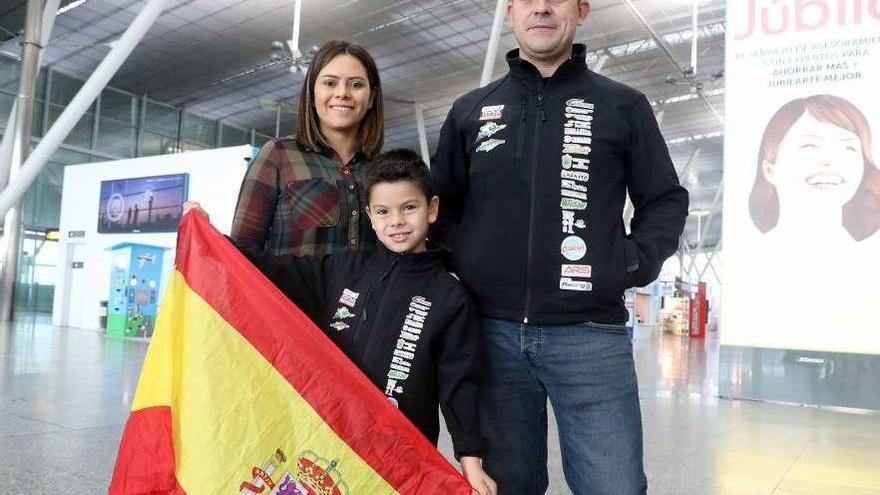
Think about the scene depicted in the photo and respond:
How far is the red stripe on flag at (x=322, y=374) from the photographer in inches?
72.7

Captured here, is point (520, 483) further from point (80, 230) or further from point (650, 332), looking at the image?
point (650, 332)

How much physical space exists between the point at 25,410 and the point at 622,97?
4.89m

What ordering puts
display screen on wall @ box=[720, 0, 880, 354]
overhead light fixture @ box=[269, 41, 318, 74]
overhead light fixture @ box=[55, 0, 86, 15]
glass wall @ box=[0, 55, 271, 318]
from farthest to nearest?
glass wall @ box=[0, 55, 271, 318]
overhead light fixture @ box=[269, 41, 318, 74]
overhead light fixture @ box=[55, 0, 86, 15]
display screen on wall @ box=[720, 0, 880, 354]

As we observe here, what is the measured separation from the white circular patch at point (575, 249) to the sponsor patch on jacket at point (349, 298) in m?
0.58

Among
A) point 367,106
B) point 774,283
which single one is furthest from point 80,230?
point 367,106

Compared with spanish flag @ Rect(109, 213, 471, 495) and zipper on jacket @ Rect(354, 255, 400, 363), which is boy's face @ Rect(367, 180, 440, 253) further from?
spanish flag @ Rect(109, 213, 471, 495)

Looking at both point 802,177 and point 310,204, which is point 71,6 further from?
point 310,204

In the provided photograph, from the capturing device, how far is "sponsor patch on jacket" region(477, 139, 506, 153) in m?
1.93

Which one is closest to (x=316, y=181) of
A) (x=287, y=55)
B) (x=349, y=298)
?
(x=349, y=298)

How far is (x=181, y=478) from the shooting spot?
175cm

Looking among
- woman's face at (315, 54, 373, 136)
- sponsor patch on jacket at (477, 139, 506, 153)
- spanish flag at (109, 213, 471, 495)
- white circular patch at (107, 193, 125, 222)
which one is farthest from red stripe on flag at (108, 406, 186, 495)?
white circular patch at (107, 193, 125, 222)

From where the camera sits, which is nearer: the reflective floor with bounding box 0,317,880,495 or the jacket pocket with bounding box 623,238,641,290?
the jacket pocket with bounding box 623,238,641,290

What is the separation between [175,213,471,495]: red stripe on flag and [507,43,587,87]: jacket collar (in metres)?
0.89

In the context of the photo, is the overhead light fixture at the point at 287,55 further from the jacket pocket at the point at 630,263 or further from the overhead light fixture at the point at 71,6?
the jacket pocket at the point at 630,263
